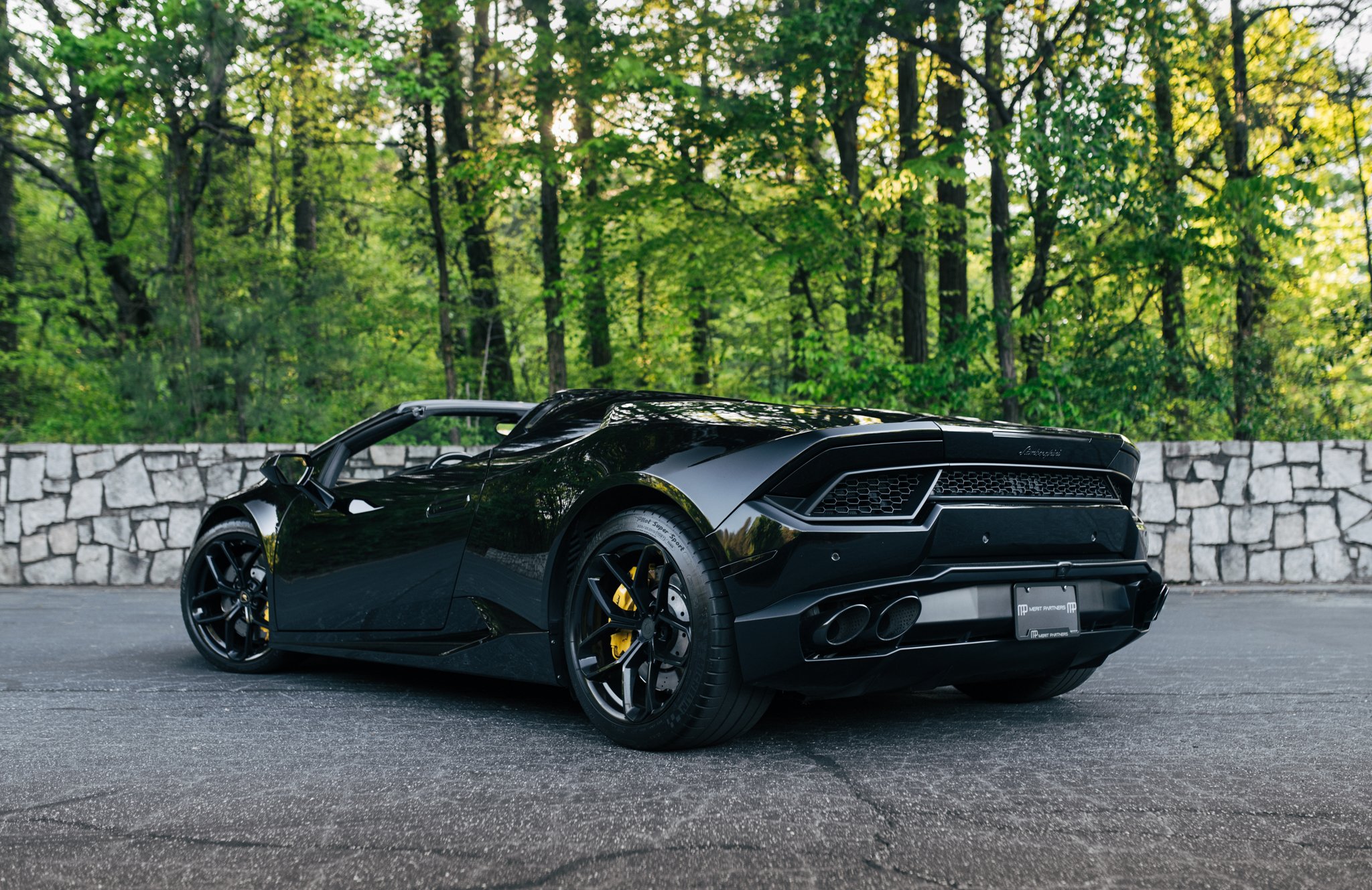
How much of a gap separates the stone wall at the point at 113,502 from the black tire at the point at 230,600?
18.0ft

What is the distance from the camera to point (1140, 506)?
36.3 feet

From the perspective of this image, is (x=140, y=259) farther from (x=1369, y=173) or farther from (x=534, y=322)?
(x=1369, y=173)

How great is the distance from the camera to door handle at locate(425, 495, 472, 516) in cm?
441

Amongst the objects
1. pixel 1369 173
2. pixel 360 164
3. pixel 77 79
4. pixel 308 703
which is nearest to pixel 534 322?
pixel 360 164

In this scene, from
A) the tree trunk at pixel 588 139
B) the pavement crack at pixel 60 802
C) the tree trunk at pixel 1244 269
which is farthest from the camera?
the tree trunk at pixel 588 139

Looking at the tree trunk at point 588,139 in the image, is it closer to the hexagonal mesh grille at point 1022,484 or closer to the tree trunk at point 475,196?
the tree trunk at point 475,196

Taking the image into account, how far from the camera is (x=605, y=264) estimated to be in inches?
688

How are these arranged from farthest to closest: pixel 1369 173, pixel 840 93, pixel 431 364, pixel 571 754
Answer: pixel 431 364 < pixel 1369 173 < pixel 840 93 < pixel 571 754

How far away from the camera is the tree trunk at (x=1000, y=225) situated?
12.4m

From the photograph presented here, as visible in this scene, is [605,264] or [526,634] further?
[605,264]

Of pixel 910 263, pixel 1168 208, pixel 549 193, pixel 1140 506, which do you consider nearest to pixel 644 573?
pixel 1140 506

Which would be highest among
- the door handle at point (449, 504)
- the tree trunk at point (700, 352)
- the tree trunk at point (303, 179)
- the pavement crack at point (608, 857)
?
the tree trunk at point (303, 179)

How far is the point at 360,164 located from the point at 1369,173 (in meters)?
18.5

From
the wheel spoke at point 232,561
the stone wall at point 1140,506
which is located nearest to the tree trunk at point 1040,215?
the stone wall at point 1140,506
